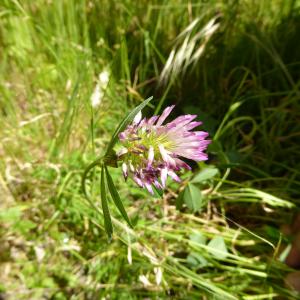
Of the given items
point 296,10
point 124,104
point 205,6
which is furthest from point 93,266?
point 296,10

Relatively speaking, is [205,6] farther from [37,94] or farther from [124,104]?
[37,94]

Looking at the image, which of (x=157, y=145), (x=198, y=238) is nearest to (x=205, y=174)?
(x=198, y=238)

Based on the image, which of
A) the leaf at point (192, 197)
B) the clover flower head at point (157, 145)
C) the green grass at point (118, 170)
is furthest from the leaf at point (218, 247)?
the clover flower head at point (157, 145)

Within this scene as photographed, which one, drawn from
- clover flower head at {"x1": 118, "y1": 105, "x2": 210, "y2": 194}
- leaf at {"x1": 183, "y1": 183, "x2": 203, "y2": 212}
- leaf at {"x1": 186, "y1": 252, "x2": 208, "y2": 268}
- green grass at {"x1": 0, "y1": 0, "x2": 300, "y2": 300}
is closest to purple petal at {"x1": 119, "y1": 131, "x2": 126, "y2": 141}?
clover flower head at {"x1": 118, "y1": 105, "x2": 210, "y2": 194}

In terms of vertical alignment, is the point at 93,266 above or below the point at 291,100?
below

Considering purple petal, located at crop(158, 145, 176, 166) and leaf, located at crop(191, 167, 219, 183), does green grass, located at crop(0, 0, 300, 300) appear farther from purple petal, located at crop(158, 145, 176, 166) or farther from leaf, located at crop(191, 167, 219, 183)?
purple petal, located at crop(158, 145, 176, 166)

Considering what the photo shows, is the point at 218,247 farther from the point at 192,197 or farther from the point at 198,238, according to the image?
the point at 192,197
